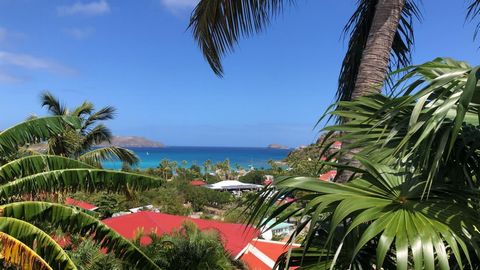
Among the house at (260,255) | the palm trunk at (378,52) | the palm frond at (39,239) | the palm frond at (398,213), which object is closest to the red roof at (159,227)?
the house at (260,255)

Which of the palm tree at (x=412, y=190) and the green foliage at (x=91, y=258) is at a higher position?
the palm tree at (x=412, y=190)

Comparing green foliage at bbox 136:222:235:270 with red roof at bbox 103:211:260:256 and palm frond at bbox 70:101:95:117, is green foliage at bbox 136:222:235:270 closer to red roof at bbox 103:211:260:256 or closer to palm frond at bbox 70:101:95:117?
red roof at bbox 103:211:260:256

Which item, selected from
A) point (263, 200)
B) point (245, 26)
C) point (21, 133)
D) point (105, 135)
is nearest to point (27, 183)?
point (21, 133)

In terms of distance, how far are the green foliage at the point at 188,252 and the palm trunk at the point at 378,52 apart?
6890mm

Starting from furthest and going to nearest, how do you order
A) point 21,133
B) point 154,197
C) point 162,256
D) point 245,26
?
point 154,197 → point 162,256 → point 21,133 → point 245,26

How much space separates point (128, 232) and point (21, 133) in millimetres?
6496

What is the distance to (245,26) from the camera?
548 cm

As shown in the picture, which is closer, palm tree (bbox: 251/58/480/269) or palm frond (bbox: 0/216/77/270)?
palm tree (bbox: 251/58/480/269)

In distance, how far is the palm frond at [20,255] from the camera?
5242 mm

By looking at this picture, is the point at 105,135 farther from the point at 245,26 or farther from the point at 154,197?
the point at 154,197

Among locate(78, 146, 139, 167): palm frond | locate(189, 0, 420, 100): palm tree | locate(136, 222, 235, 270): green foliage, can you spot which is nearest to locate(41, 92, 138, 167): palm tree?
locate(78, 146, 139, 167): palm frond

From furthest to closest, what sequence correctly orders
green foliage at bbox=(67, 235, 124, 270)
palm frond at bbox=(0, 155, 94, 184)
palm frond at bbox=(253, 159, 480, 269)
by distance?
green foliage at bbox=(67, 235, 124, 270) → palm frond at bbox=(0, 155, 94, 184) → palm frond at bbox=(253, 159, 480, 269)

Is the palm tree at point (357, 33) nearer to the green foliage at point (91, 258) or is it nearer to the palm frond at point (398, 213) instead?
the palm frond at point (398, 213)

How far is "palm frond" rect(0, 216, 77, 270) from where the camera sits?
571cm
